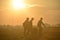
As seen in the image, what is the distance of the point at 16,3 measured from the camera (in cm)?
244

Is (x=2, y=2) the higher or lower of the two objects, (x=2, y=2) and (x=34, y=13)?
the higher

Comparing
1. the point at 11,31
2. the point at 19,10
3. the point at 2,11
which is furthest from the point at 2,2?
the point at 11,31

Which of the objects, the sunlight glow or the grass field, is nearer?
the grass field

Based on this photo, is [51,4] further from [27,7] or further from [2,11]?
[2,11]

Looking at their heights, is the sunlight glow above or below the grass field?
above

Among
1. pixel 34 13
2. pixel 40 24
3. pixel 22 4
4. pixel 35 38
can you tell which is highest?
pixel 22 4

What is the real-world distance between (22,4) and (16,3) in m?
0.11

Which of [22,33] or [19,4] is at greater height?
[19,4]

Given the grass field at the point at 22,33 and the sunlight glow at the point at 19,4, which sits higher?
the sunlight glow at the point at 19,4

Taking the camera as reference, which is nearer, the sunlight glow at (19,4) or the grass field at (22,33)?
the grass field at (22,33)

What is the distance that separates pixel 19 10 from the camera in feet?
7.88

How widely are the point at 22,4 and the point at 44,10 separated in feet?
1.23

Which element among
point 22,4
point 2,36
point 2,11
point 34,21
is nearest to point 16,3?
point 22,4

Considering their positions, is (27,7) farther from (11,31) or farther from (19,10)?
(11,31)
